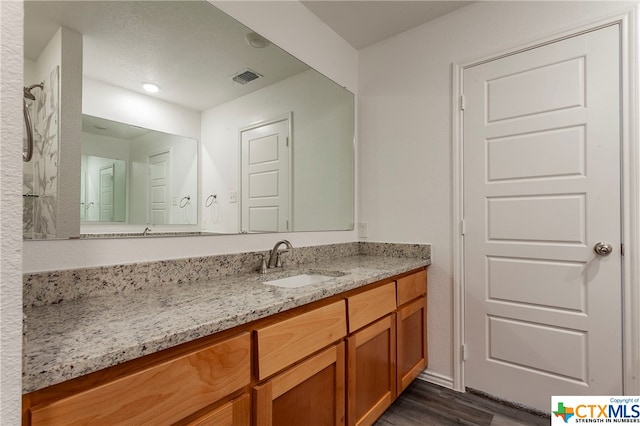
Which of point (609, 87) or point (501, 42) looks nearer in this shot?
point (609, 87)

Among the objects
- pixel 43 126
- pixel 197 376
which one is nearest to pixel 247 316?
pixel 197 376

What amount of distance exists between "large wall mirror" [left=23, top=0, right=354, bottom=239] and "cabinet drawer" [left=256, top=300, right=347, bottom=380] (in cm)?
67

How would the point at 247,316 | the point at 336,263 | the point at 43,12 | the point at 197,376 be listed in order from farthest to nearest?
1. the point at 336,263
2. the point at 43,12
3. the point at 247,316
4. the point at 197,376

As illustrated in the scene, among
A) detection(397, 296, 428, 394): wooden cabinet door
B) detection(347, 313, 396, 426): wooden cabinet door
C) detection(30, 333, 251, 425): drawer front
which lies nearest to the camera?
detection(30, 333, 251, 425): drawer front

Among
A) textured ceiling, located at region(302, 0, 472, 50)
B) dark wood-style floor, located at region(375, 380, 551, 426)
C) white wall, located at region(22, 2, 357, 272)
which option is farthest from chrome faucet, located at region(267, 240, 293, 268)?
textured ceiling, located at region(302, 0, 472, 50)

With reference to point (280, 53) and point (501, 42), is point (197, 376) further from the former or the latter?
point (501, 42)

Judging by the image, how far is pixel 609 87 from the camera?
1578mm

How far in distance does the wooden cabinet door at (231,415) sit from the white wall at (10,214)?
0.41 m

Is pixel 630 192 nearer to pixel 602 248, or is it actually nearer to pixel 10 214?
pixel 602 248

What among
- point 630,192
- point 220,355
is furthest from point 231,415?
point 630,192

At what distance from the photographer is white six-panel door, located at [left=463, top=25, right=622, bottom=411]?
5.18 feet

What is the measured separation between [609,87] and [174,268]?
232cm

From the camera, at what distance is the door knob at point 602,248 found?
1.56 m

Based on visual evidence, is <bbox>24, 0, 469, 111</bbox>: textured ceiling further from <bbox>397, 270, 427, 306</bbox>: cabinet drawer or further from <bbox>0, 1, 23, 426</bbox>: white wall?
<bbox>397, 270, 427, 306</bbox>: cabinet drawer
